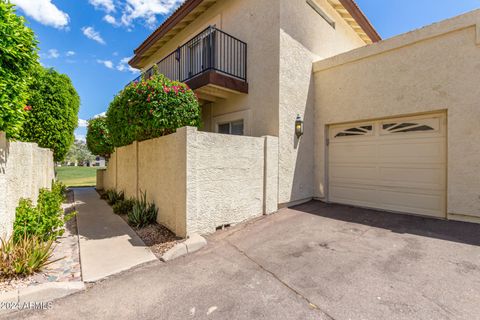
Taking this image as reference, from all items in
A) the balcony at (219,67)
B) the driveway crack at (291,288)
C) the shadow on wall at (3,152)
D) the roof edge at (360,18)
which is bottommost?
the driveway crack at (291,288)

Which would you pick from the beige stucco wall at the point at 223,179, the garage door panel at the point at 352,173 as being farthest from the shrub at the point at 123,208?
the garage door panel at the point at 352,173

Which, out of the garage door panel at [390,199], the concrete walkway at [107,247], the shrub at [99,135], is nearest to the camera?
the concrete walkway at [107,247]

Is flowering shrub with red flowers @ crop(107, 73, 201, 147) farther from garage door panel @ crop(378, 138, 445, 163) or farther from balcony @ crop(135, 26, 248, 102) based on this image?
garage door panel @ crop(378, 138, 445, 163)

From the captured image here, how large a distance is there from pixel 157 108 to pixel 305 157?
15.7 ft

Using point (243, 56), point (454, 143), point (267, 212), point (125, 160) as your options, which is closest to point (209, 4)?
point (243, 56)

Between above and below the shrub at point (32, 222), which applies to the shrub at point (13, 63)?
above

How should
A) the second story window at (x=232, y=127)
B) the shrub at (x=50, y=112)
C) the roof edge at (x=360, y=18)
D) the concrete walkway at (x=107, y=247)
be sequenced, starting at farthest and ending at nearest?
the roof edge at (x=360, y=18)
the second story window at (x=232, y=127)
the shrub at (x=50, y=112)
the concrete walkway at (x=107, y=247)

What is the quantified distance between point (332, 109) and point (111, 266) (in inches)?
286

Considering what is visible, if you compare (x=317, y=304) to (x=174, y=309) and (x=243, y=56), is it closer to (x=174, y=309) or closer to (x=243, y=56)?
(x=174, y=309)

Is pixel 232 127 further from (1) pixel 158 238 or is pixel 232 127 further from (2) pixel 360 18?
(2) pixel 360 18

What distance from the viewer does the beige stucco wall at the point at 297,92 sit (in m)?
6.98

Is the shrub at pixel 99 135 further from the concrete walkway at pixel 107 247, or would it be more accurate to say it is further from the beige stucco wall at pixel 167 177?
the beige stucco wall at pixel 167 177

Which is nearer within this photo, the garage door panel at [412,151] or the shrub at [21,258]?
the shrub at [21,258]

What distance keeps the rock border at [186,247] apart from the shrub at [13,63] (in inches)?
131
